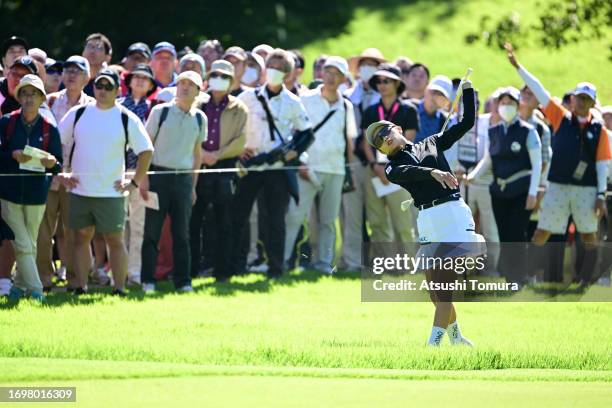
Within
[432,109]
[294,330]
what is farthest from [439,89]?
[294,330]

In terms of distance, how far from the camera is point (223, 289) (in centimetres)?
1645

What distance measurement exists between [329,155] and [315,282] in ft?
5.78

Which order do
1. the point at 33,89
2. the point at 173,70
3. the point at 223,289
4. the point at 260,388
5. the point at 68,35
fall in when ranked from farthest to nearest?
the point at 68,35
the point at 173,70
the point at 223,289
the point at 33,89
the point at 260,388

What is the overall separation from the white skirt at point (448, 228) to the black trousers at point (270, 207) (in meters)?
5.28

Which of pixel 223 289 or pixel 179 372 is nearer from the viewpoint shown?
pixel 179 372

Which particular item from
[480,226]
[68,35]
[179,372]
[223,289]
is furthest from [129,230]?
[68,35]

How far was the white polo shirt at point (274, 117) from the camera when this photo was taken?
17.6m

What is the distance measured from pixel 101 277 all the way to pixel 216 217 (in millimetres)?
1532

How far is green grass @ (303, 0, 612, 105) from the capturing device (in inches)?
1432

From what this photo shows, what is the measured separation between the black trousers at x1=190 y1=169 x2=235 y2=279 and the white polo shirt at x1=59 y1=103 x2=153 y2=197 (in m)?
1.79

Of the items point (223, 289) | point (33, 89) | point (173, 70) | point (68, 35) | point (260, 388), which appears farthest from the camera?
point (68, 35)

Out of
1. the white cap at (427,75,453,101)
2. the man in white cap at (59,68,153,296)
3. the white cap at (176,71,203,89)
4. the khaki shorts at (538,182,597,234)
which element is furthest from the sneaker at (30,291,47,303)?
the khaki shorts at (538,182,597,234)

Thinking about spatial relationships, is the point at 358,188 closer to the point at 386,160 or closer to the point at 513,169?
the point at 386,160

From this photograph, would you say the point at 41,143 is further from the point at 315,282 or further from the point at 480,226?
the point at 480,226
